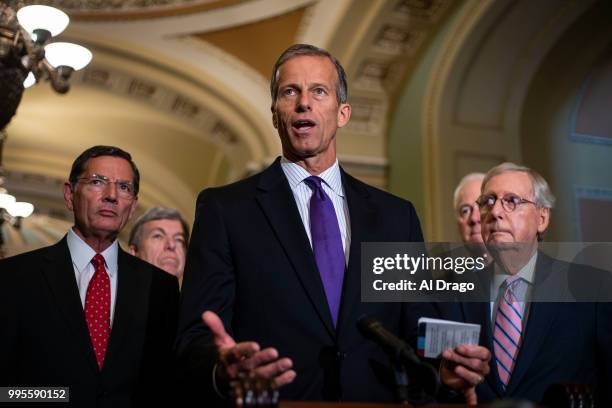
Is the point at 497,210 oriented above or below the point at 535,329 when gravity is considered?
above

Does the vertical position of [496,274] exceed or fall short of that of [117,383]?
it exceeds it

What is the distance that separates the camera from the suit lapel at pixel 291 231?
5.63ft

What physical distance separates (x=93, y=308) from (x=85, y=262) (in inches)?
6.6

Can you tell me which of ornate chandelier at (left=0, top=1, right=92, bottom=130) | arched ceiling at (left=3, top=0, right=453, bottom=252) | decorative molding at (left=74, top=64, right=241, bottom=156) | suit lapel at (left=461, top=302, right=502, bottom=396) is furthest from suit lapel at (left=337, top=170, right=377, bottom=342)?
decorative molding at (left=74, top=64, right=241, bottom=156)

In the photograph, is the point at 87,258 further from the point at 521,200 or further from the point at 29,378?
the point at 521,200

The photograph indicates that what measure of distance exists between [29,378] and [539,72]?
566 cm

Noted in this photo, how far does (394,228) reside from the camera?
1.91m

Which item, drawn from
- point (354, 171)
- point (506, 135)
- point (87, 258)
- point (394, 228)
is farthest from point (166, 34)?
point (394, 228)

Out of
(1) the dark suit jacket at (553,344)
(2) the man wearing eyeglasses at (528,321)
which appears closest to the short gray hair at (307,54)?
(1) the dark suit jacket at (553,344)

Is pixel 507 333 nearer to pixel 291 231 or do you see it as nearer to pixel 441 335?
pixel 441 335

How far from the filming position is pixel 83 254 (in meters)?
2.38

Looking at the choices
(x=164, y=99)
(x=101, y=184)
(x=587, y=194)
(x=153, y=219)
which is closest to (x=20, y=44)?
(x=153, y=219)

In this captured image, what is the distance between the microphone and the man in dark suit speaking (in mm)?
154

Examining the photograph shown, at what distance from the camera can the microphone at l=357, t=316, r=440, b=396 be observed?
1.49 meters
